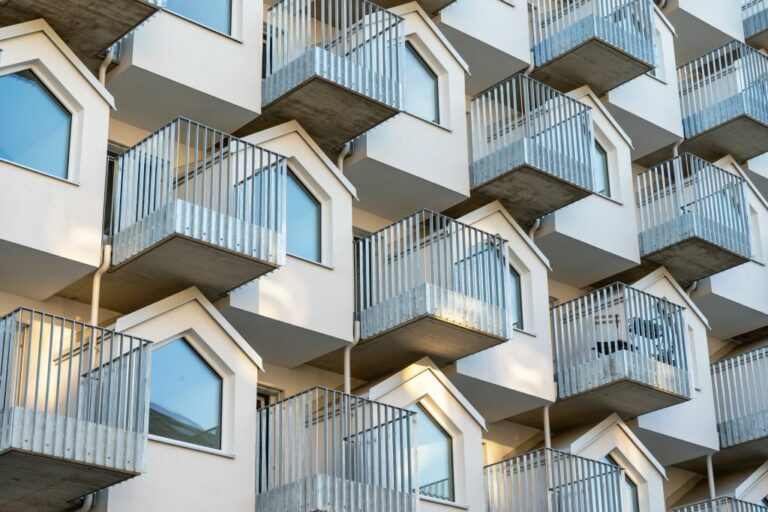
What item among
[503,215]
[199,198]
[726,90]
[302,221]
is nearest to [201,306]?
[199,198]

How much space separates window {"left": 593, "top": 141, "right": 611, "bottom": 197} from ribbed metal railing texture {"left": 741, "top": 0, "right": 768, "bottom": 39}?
26.5 feet

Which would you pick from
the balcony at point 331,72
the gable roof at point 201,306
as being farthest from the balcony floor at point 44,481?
the balcony at point 331,72

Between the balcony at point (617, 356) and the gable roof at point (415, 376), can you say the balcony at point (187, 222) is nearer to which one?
the gable roof at point (415, 376)

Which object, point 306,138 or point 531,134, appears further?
point 531,134

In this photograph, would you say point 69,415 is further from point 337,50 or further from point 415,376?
point 337,50

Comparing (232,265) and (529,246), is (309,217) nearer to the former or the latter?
(232,265)

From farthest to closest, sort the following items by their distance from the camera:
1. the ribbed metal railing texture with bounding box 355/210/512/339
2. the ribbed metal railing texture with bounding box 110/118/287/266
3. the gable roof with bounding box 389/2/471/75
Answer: the gable roof with bounding box 389/2/471/75, the ribbed metal railing texture with bounding box 355/210/512/339, the ribbed metal railing texture with bounding box 110/118/287/266

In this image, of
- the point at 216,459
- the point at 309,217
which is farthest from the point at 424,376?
the point at 216,459

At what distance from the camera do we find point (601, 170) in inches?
1232

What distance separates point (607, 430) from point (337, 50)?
867 centimetres

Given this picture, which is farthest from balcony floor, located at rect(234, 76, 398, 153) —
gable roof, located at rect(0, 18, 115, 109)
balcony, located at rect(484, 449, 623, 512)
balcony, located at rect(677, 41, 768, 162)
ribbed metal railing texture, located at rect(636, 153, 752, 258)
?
balcony, located at rect(677, 41, 768, 162)

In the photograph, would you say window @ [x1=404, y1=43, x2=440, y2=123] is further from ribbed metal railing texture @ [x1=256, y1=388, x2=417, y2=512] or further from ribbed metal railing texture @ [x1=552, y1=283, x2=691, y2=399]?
ribbed metal railing texture @ [x1=256, y1=388, x2=417, y2=512]

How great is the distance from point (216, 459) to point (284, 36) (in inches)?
313

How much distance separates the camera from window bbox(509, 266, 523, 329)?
1092 inches
